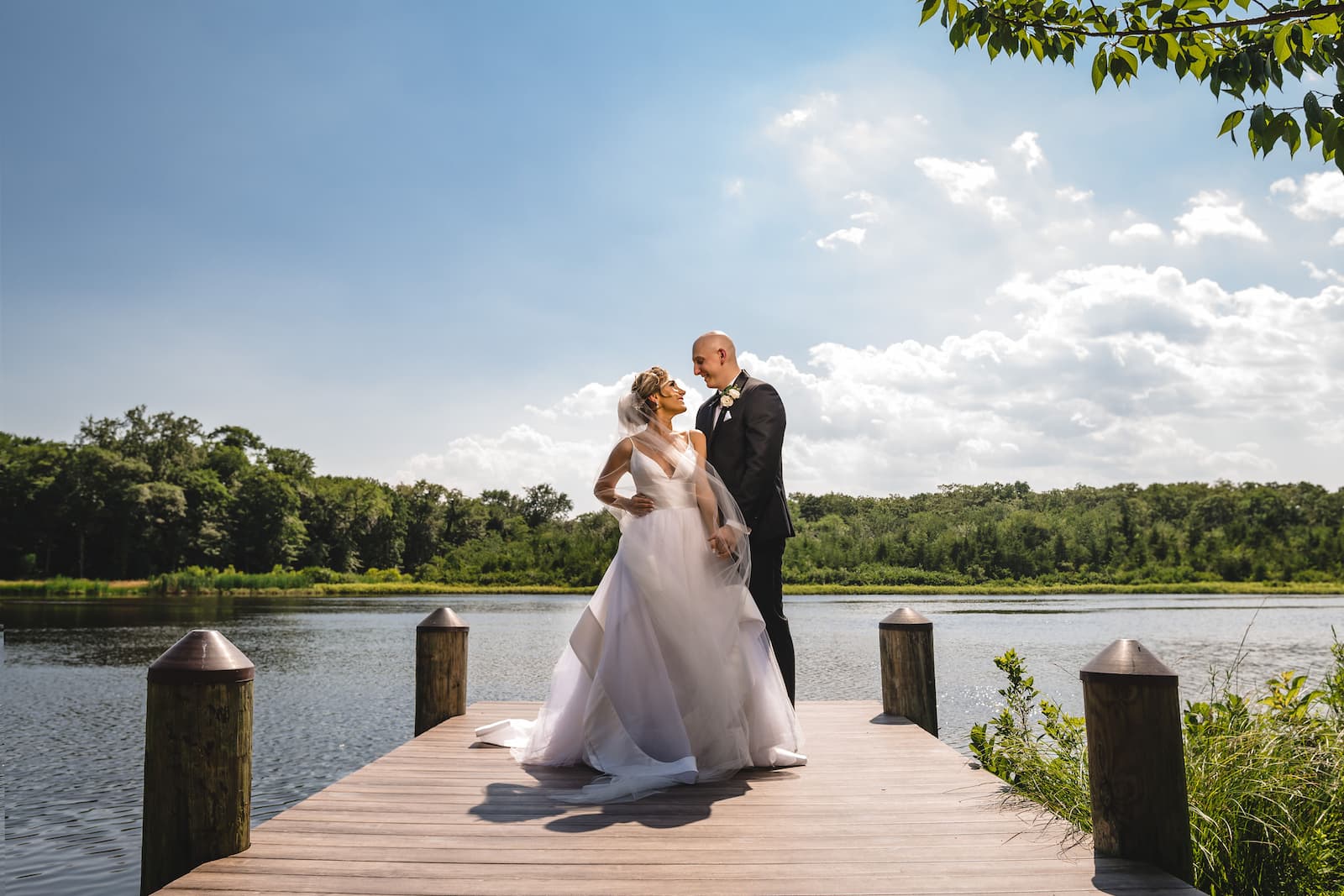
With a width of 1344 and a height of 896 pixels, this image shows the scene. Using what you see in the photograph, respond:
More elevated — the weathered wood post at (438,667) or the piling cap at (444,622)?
the piling cap at (444,622)

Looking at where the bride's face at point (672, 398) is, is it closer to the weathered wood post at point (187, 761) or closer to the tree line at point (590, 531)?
the weathered wood post at point (187, 761)

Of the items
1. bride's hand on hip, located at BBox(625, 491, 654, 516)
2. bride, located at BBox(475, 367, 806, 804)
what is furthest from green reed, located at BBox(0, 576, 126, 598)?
bride's hand on hip, located at BBox(625, 491, 654, 516)

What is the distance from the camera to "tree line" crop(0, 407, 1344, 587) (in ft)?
184

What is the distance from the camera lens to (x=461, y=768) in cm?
455

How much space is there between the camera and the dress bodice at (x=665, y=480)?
4707mm

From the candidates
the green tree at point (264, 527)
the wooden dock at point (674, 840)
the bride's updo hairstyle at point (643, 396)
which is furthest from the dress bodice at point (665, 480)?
the green tree at point (264, 527)

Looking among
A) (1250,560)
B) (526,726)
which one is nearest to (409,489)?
(1250,560)

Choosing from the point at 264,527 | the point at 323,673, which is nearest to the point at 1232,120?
the point at 323,673

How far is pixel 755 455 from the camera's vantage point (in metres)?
4.95

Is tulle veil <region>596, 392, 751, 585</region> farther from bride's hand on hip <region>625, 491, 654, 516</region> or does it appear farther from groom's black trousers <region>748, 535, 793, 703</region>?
groom's black trousers <region>748, 535, 793, 703</region>

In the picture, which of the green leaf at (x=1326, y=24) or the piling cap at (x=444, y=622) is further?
the piling cap at (x=444, y=622)

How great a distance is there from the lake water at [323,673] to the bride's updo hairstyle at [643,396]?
354cm

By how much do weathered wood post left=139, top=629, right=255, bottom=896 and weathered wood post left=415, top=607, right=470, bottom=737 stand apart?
2.82 meters

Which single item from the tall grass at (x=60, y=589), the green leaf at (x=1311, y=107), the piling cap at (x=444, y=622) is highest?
the green leaf at (x=1311, y=107)
